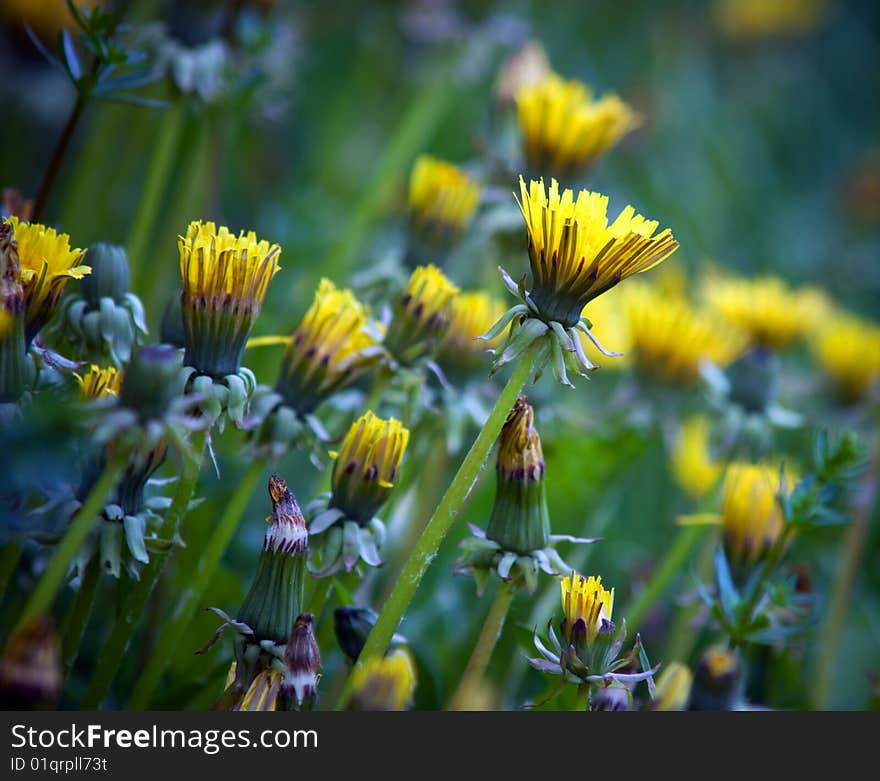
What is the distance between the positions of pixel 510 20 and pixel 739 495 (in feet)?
2.78

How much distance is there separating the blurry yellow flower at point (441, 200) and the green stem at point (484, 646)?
1.27 feet

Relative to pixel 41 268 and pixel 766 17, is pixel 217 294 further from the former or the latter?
pixel 766 17

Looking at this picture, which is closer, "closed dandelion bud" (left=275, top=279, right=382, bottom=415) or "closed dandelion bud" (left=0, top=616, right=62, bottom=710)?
"closed dandelion bud" (left=0, top=616, right=62, bottom=710)

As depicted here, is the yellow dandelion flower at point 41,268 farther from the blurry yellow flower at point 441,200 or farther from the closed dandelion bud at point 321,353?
the blurry yellow flower at point 441,200

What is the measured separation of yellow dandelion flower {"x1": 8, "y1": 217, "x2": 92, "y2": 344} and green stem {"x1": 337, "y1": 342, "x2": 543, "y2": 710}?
0.84 ft

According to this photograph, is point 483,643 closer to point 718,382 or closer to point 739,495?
point 739,495

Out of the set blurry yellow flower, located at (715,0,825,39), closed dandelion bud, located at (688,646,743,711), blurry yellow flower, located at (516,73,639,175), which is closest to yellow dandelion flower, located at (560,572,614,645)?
closed dandelion bud, located at (688,646,743,711)

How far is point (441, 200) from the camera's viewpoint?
2.98ft

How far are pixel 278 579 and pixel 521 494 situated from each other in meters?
0.16

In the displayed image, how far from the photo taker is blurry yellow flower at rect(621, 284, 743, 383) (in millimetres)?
1071

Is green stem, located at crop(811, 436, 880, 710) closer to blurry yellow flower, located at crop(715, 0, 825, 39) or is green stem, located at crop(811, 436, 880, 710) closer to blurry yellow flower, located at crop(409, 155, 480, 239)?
blurry yellow flower, located at crop(409, 155, 480, 239)

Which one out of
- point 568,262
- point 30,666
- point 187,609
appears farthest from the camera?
point 187,609

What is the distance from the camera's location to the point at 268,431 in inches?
28.0

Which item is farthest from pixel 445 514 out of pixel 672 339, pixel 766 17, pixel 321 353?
pixel 766 17
